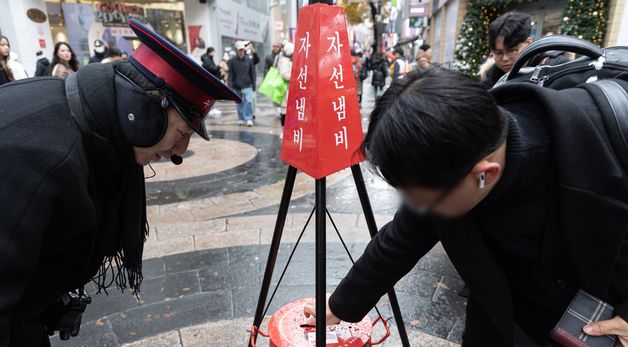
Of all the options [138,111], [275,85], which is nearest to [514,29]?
[138,111]

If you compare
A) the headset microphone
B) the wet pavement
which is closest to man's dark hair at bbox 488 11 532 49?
the wet pavement

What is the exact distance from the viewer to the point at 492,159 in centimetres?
90

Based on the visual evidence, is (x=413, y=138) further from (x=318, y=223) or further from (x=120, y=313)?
(x=120, y=313)

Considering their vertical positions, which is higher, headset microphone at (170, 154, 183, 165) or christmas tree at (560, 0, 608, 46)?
christmas tree at (560, 0, 608, 46)

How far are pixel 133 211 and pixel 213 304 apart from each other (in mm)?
1342

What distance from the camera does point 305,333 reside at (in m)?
1.54

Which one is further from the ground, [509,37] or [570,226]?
[509,37]

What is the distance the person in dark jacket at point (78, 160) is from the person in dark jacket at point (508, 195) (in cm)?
66

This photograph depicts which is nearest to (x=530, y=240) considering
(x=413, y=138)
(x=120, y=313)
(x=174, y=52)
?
(x=413, y=138)

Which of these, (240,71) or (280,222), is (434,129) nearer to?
(280,222)

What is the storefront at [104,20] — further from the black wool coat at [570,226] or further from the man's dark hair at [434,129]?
the man's dark hair at [434,129]

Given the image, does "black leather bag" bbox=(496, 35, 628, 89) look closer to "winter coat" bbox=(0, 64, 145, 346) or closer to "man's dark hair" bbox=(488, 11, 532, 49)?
"winter coat" bbox=(0, 64, 145, 346)

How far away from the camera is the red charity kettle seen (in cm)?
147

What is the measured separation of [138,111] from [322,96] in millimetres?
692
